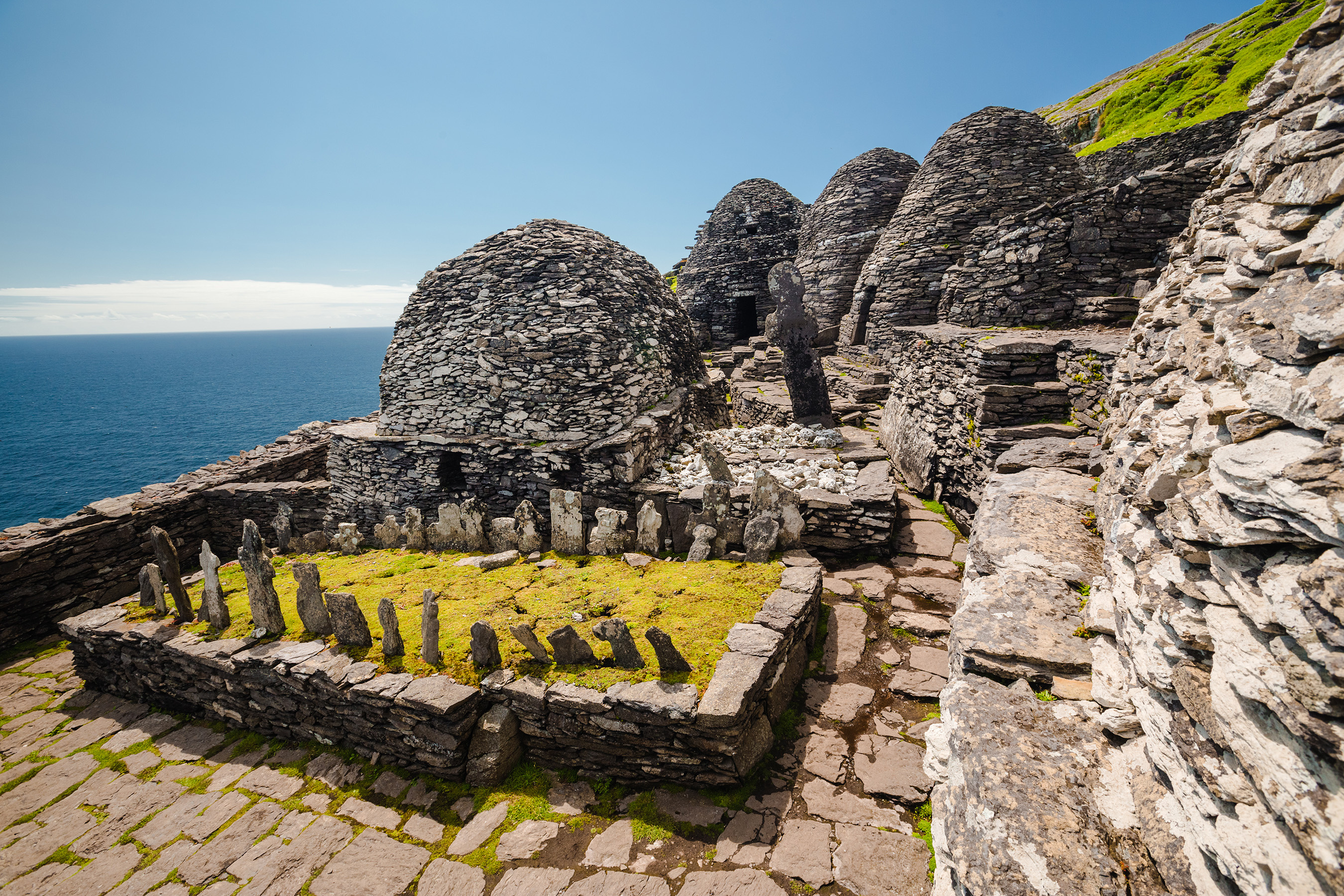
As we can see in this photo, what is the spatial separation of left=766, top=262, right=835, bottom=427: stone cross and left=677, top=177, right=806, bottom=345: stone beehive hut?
9.54 meters

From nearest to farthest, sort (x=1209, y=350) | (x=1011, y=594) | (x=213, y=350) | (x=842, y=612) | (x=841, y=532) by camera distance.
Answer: (x=1209, y=350) → (x=1011, y=594) → (x=842, y=612) → (x=841, y=532) → (x=213, y=350)

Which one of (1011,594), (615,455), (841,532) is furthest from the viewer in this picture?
(615,455)

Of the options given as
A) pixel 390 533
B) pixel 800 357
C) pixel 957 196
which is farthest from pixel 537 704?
pixel 957 196

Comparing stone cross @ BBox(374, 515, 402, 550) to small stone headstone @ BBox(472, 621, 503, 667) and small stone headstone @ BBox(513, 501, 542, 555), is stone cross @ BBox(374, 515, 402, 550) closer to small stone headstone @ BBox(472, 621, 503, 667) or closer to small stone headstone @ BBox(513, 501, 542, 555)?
small stone headstone @ BBox(513, 501, 542, 555)

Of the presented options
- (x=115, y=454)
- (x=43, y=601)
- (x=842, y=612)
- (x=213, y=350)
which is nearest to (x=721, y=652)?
(x=842, y=612)

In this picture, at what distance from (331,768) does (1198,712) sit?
6.43 meters

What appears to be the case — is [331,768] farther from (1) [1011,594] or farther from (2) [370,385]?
(2) [370,385]

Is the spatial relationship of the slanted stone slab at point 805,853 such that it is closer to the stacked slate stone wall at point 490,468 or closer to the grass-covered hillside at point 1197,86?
the stacked slate stone wall at point 490,468

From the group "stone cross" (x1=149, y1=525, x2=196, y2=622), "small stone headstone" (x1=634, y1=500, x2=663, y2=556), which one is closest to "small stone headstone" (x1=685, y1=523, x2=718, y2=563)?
"small stone headstone" (x1=634, y1=500, x2=663, y2=556)

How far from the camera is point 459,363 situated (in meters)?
9.31

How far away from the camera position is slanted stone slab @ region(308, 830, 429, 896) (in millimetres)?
3768

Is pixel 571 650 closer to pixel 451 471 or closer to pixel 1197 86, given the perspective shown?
pixel 451 471

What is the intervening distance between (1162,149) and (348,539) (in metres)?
28.6

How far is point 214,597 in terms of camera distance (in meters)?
6.04
